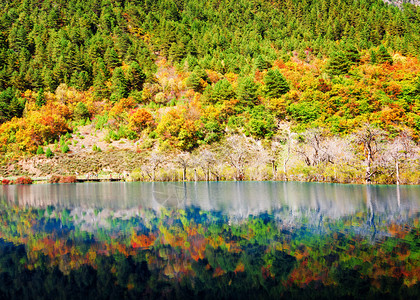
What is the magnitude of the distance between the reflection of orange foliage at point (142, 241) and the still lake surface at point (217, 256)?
1.2 inches

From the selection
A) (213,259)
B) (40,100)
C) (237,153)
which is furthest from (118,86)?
(213,259)

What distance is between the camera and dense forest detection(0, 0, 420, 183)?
39469 millimetres

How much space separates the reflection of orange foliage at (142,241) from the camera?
785cm

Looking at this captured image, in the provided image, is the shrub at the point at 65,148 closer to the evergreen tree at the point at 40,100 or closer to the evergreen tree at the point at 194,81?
the evergreen tree at the point at 40,100

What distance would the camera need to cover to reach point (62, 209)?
49.1 ft

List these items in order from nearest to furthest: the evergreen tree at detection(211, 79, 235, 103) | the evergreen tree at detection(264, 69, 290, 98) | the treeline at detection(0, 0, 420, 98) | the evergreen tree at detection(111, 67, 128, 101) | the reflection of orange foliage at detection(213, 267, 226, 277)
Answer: the reflection of orange foliage at detection(213, 267, 226, 277) < the evergreen tree at detection(264, 69, 290, 98) < the evergreen tree at detection(211, 79, 235, 103) < the evergreen tree at detection(111, 67, 128, 101) < the treeline at detection(0, 0, 420, 98)

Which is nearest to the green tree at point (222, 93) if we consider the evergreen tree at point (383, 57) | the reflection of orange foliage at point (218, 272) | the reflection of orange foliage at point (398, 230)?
the evergreen tree at point (383, 57)

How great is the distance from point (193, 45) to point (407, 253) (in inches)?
3487

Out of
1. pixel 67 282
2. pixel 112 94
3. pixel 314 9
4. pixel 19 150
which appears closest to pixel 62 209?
pixel 67 282

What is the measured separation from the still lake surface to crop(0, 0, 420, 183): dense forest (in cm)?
2111

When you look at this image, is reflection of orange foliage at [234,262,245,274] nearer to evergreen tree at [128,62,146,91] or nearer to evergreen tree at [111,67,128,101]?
evergreen tree at [111,67,128,101]

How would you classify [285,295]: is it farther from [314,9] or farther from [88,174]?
[314,9]

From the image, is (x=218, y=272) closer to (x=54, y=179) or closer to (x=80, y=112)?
(x=54, y=179)

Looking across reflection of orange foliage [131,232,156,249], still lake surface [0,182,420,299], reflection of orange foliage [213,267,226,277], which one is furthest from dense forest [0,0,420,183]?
reflection of orange foliage [213,267,226,277]
